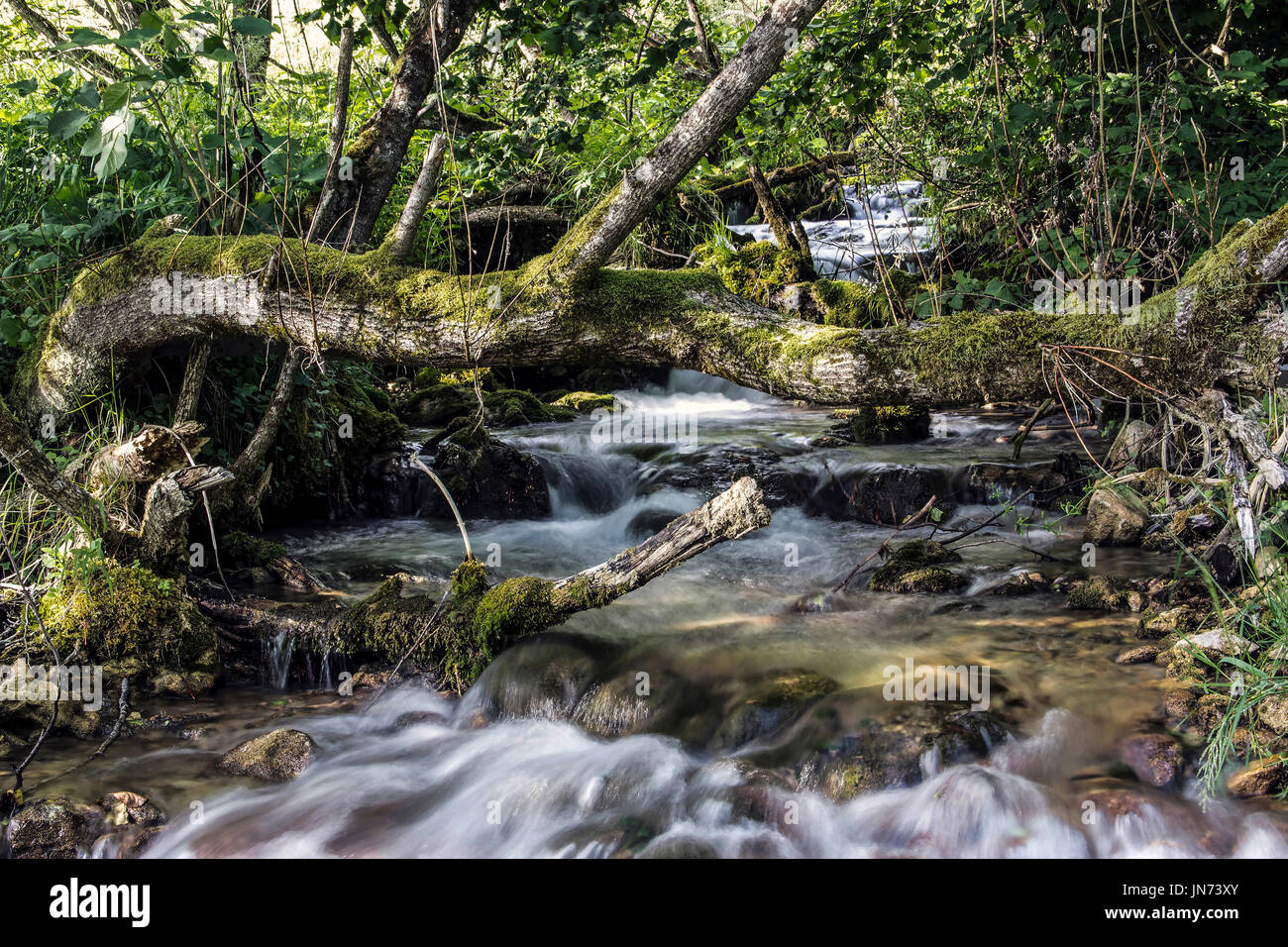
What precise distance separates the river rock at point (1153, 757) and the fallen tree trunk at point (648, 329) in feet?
4.55

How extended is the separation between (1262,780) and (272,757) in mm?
3914

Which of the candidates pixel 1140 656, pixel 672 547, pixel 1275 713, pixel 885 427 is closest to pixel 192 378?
pixel 672 547

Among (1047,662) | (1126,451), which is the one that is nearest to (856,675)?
(1047,662)

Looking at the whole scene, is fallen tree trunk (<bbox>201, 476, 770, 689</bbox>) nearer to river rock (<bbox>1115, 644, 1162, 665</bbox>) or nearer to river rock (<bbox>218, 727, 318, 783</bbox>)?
river rock (<bbox>218, 727, 318, 783</bbox>)

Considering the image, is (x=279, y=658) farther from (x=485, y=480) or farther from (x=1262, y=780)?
(x=1262, y=780)

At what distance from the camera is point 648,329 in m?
4.12

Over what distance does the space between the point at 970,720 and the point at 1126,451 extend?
2741 mm

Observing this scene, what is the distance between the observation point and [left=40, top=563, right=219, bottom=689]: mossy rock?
421 centimetres

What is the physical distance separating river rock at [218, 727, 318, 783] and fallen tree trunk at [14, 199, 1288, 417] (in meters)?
1.85

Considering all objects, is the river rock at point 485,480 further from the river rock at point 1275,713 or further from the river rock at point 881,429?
the river rock at point 1275,713

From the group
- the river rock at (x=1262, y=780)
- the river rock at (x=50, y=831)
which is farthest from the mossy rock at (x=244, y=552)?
the river rock at (x=1262, y=780)

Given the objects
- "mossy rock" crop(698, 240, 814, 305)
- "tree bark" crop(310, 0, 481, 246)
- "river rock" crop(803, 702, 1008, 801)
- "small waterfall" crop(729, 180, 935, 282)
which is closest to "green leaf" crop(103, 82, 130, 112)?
"tree bark" crop(310, 0, 481, 246)

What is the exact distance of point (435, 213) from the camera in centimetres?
842
